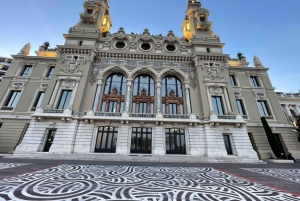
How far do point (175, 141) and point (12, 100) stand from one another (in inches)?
996

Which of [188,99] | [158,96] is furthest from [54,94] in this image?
[188,99]

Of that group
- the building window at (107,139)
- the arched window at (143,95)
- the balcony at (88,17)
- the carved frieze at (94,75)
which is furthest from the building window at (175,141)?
the balcony at (88,17)

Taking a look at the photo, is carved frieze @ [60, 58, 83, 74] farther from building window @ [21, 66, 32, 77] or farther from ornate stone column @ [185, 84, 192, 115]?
ornate stone column @ [185, 84, 192, 115]

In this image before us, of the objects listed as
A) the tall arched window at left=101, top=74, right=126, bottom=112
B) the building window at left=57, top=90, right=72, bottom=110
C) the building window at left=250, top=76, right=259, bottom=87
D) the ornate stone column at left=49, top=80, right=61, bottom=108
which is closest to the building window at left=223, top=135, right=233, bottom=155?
the building window at left=250, top=76, right=259, bottom=87

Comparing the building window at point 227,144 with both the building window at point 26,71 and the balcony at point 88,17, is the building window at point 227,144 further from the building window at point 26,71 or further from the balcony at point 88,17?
the building window at point 26,71

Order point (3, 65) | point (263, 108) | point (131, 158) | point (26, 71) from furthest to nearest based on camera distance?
point (3, 65), point (26, 71), point (263, 108), point (131, 158)

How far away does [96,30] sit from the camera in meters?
24.3

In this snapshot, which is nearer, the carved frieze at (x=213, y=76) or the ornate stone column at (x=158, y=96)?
the ornate stone column at (x=158, y=96)

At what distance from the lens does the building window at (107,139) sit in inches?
659

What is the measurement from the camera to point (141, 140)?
1720 cm

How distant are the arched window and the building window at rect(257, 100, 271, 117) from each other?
17884 millimetres

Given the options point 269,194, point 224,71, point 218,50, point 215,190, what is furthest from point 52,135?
point 218,50

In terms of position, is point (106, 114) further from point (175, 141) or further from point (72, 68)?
point (175, 141)

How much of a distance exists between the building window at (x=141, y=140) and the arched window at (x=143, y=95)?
3.29m
